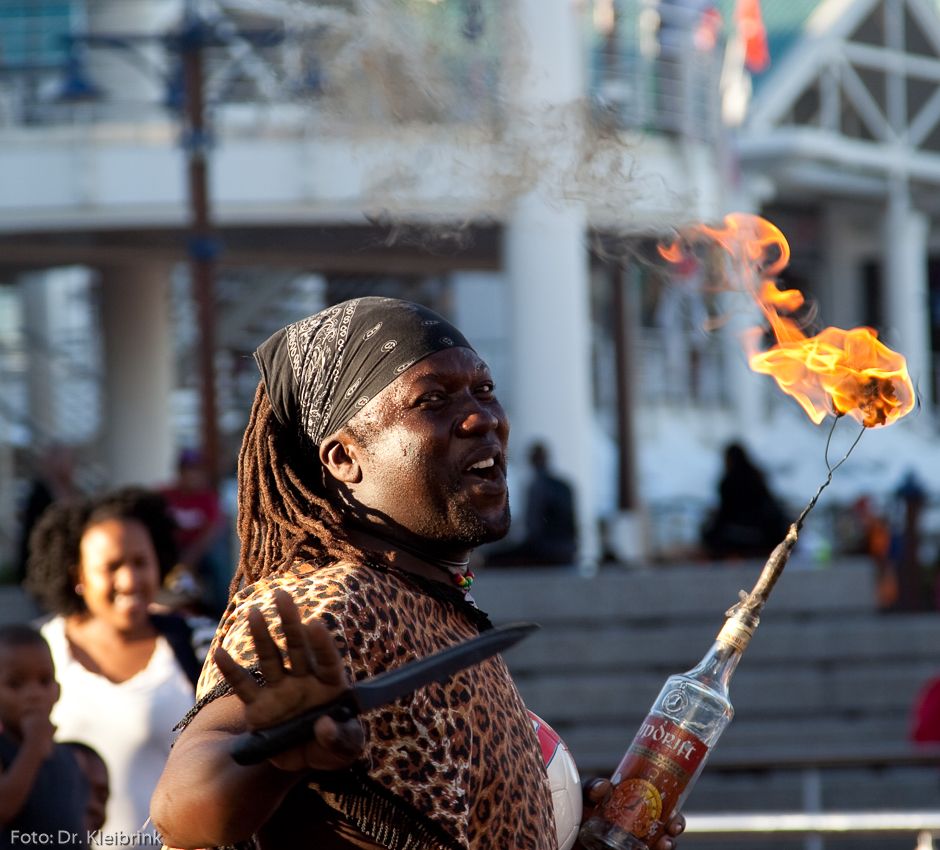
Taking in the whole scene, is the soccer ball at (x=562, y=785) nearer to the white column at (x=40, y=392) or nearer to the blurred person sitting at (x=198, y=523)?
the blurred person sitting at (x=198, y=523)


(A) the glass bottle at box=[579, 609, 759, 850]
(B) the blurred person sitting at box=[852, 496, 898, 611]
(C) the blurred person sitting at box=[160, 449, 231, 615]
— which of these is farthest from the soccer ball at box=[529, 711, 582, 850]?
(B) the blurred person sitting at box=[852, 496, 898, 611]

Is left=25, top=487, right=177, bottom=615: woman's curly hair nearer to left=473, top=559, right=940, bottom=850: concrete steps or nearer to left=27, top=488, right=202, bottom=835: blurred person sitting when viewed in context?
left=27, top=488, right=202, bottom=835: blurred person sitting

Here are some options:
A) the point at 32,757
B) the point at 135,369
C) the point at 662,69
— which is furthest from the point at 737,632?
the point at 662,69

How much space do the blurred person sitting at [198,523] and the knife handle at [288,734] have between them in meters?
5.63

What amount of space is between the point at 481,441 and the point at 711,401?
2476 cm

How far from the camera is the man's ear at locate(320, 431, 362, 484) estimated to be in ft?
6.57

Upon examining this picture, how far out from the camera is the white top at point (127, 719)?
3.69m

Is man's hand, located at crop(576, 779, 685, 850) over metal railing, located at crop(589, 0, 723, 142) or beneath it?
beneath

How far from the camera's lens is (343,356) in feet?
6.63

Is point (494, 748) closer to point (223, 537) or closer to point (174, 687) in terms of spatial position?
point (174, 687)

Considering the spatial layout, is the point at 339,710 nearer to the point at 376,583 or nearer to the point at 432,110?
the point at 376,583

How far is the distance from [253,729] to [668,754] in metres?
0.87

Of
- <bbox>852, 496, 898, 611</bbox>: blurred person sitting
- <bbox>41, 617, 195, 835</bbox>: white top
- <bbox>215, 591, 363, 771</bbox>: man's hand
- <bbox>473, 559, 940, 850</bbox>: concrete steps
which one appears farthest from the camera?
<bbox>852, 496, 898, 611</bbox>: blurred person sitting

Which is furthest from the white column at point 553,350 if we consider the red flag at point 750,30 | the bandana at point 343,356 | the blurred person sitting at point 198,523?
the bandana at point 343,356
